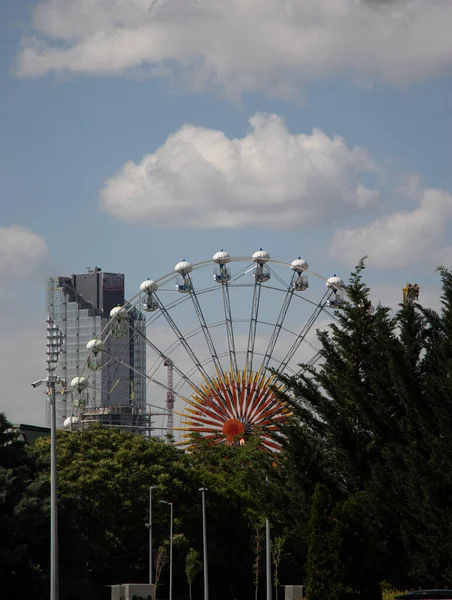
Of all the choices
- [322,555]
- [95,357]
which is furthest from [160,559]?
[322,555]

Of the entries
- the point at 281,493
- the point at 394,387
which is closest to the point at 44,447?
the point at 281,493

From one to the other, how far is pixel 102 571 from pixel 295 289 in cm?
2567

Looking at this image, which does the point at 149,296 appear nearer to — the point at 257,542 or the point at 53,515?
the point at 257,542

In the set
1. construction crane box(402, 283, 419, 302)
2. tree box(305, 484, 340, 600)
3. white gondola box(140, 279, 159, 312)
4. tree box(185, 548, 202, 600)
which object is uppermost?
white gondola box(140, 279, 159, 312)

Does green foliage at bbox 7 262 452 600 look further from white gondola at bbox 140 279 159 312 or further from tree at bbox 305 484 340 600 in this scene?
white gondola at bbox 140 279 159 312

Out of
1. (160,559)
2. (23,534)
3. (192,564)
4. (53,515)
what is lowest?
(192,564)

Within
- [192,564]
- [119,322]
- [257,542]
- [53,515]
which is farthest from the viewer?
[119,322]

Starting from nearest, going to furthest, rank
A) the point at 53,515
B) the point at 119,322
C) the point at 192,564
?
1. the point at 53,515
2. the point at 192,564
3. the point at 119,322

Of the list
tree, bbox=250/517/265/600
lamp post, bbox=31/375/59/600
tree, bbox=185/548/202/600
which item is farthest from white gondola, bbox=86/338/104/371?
lamp post, bbox=31/375/59/600

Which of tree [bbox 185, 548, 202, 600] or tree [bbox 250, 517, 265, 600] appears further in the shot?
tree [bbox 250, 517, 265, 600]

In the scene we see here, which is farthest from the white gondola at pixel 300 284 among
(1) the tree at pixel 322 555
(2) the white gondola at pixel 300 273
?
(1) the tree at pixel 322 555

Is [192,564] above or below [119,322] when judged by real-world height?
below

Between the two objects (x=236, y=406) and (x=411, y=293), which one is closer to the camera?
(x=411, y=293)

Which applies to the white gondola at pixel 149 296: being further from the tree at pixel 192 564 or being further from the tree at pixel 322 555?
the tree at pixel 322 555
